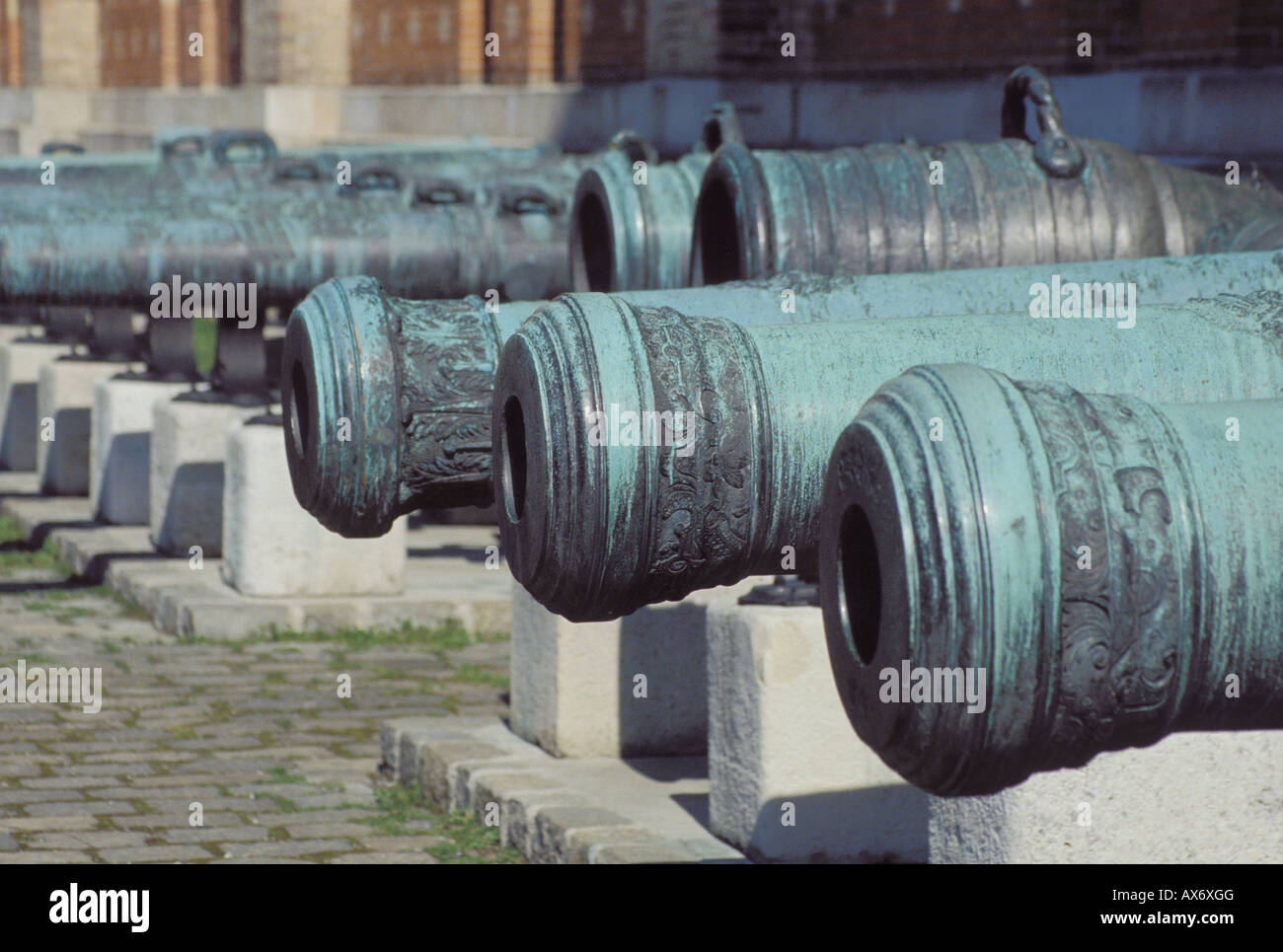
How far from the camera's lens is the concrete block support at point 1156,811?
365 centimetres

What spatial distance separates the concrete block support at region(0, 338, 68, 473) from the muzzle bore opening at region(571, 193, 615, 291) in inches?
186

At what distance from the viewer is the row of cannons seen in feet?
7.17

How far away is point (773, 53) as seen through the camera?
12.0 meters

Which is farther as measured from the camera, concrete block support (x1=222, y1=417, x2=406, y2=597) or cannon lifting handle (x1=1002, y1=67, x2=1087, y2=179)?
concrete block support (x1=222, y1=417, x2=406, y2=597)

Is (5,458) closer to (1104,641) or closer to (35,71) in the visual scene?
(1104,641)

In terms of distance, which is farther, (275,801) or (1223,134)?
(1223,134)

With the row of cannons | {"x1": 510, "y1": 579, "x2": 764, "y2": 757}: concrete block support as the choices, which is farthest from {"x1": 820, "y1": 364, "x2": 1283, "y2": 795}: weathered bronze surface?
{"x1": 510, "y1": 579, "x2": 764, "y2": 757}: concrete block support

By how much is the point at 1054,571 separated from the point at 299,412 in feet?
7.95

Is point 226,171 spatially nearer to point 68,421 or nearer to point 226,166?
point 226,166

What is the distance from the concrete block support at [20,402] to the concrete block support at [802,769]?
722cm

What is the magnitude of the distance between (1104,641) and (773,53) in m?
10.1

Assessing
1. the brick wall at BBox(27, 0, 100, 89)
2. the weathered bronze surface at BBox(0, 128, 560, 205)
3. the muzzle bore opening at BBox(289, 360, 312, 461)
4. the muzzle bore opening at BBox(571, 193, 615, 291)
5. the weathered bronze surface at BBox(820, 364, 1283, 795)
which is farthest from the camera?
the brick wall at BBox(27, 0, 100, 89)

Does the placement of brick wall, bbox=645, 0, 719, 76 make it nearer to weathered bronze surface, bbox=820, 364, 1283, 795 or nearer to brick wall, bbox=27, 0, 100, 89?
weathered bronze surface, bbox=820, 364, 1283, 795
